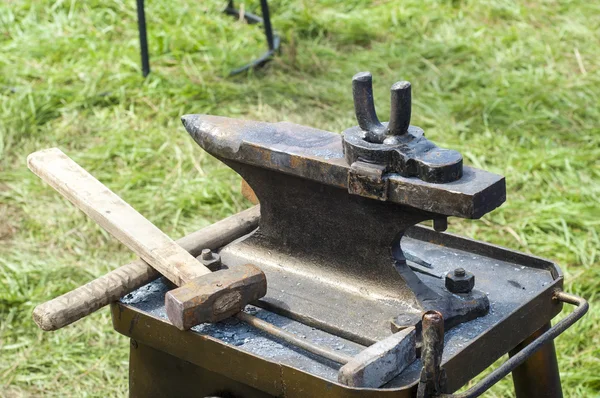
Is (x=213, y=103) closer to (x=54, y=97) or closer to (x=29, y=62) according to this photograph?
(x=54, y=97)

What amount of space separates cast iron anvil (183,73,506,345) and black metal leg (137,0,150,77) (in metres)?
2.80

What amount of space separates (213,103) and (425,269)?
9.88 feet

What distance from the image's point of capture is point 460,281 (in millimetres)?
2105

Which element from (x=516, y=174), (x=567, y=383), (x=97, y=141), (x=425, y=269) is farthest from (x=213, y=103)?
(x=425, y=269)

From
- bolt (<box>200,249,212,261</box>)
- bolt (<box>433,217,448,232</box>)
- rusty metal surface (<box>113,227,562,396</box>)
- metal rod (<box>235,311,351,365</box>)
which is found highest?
bolt (<box>433,217,448,232</box>)

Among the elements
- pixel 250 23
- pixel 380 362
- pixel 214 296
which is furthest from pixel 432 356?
pixel 250 23

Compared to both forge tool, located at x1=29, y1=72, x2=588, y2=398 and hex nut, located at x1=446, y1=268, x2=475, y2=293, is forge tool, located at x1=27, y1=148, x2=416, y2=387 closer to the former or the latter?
forge tool, located at x1=29, y1=72, x2=588, y2=398

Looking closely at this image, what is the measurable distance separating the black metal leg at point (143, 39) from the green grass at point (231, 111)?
0.07 m

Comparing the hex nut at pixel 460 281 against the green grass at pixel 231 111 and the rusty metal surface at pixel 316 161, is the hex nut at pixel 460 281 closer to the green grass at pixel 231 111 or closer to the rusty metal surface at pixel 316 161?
the rusty metal surface at pixel 316 161

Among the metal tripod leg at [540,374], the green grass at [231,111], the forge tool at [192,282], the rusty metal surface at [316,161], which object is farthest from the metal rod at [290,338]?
the green grass at [231,111]

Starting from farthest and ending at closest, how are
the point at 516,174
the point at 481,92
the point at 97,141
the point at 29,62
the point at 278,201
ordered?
1. the point at 29,62
2. the point at 481,92
3. the point at 97,141
4. the point at 516,174
5. the point at 278,201

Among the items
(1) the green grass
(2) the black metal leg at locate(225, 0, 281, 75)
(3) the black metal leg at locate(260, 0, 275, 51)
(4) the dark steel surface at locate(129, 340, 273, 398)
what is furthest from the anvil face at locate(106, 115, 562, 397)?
(3) the black metal leg at locate(260, 0, 275, 51)

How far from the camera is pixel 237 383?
211 cm

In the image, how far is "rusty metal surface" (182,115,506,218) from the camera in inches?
73.0
